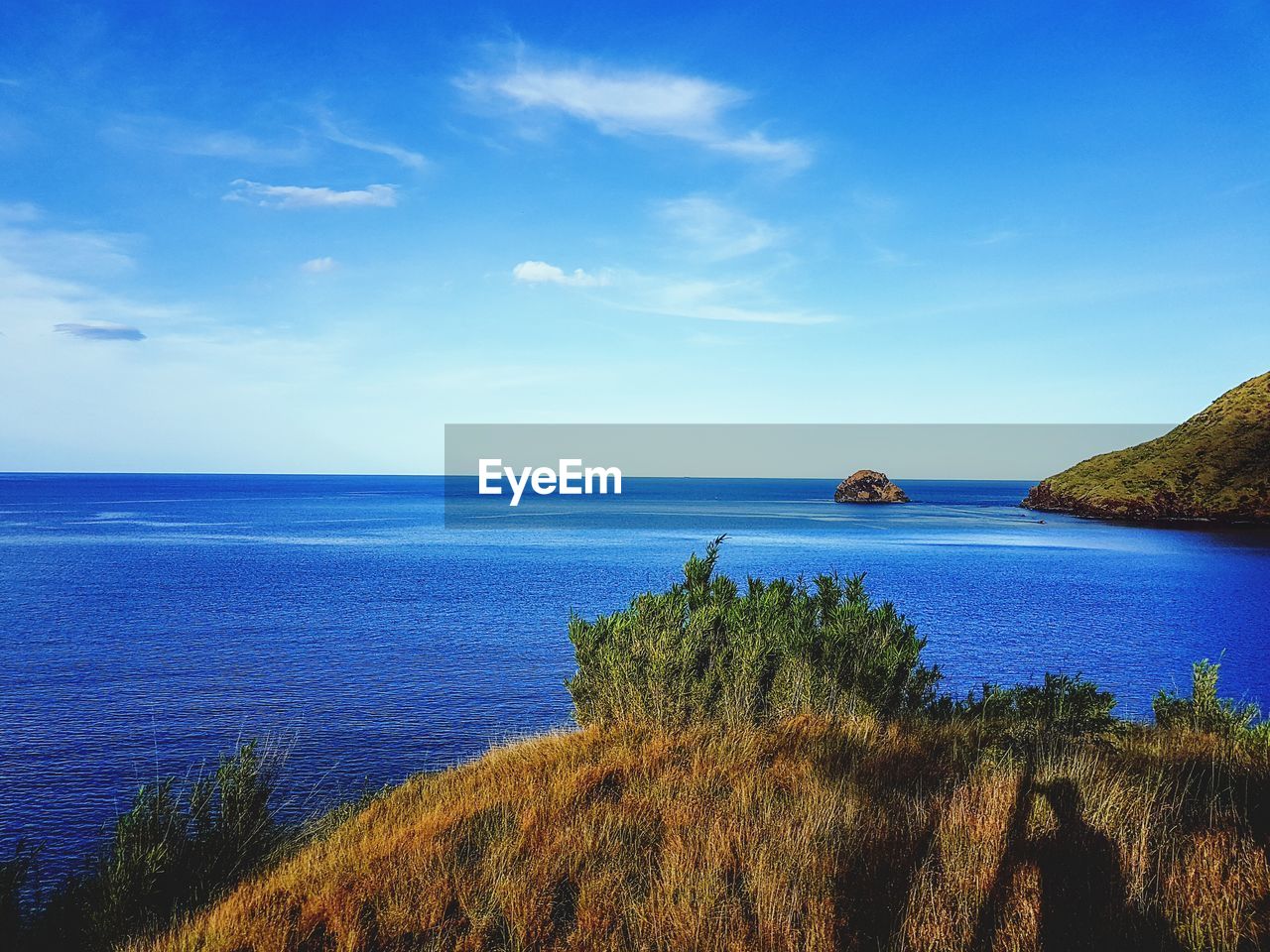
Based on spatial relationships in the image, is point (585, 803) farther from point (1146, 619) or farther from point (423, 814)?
point (1146, 619)

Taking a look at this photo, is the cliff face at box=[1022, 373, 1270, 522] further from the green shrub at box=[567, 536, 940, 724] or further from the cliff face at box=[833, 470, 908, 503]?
the green shrub at box=[567, 536, 940, 724]

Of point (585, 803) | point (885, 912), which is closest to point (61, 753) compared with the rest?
point (585, 803)

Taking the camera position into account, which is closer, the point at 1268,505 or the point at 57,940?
the point at 57,940

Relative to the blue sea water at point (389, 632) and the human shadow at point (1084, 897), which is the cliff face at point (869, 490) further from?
the human shadow at point (1084, 897)

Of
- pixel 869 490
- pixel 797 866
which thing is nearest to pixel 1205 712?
pixel 797 866

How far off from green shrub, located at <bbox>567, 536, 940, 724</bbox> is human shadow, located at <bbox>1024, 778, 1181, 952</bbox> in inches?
213

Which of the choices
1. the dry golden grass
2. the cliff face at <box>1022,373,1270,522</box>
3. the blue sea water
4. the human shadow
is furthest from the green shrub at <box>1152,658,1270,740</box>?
the cliff face at <box>1022,373,1270,522</box>

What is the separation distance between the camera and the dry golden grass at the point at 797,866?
16.1 ft

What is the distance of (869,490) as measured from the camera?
6900 inches

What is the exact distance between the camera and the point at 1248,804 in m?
7.26

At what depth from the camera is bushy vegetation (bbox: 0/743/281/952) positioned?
6297 millimetres

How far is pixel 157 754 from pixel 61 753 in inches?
90.6

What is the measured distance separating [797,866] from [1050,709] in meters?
8.18

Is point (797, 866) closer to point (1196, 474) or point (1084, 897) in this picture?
point (1084, 897)
